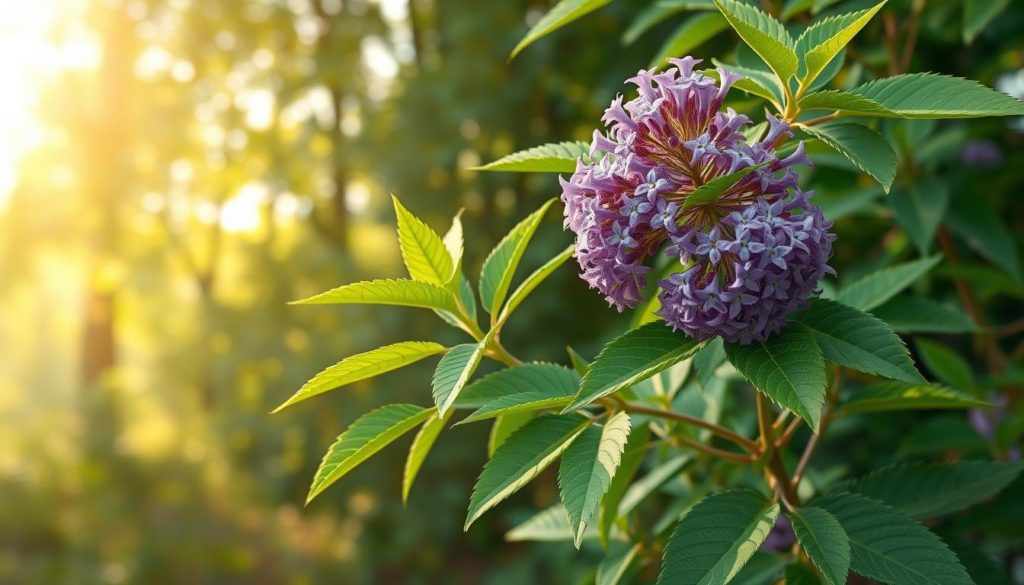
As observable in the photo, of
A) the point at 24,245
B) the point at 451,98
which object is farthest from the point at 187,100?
the point at 451,98

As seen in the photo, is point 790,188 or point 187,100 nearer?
point 790,188

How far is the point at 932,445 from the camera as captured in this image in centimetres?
173

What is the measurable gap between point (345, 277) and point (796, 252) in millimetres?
5342

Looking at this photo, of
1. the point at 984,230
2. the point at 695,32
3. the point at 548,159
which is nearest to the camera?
the point at 548,159

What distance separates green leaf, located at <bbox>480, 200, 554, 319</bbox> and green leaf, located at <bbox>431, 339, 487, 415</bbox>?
0.12 m

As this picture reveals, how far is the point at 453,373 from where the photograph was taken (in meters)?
0.89

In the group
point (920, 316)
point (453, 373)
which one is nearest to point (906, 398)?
point (920, 316)

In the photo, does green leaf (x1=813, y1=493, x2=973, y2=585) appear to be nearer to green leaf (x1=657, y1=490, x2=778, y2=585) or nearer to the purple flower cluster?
green leaf (x1=657, y1=490, x2=778, y2=585)

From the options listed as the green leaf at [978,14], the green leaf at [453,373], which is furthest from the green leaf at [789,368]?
the green leaf at [978,14]

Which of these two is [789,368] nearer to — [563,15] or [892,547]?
[892,547]

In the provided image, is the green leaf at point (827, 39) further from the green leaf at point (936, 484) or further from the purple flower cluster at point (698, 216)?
the green leaf at point (936, 484)

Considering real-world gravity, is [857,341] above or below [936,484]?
above

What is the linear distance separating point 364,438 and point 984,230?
1.43m

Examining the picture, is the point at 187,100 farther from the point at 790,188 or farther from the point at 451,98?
the point at 790,188
